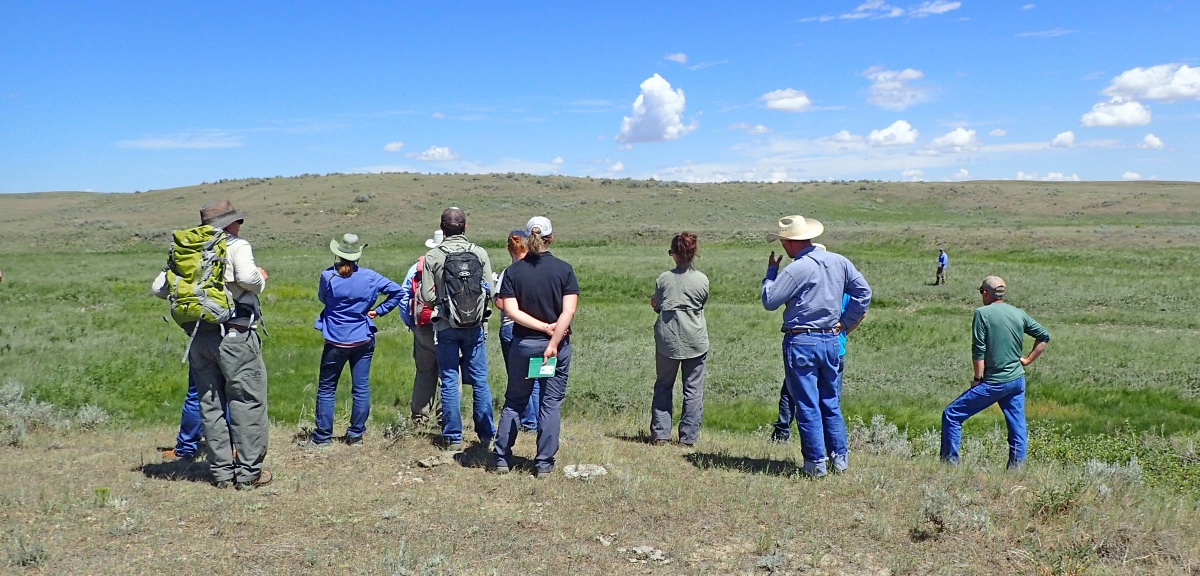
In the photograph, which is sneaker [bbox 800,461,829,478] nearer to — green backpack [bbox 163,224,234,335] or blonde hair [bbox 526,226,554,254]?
blonde hair [bbox 526,226,554,254]

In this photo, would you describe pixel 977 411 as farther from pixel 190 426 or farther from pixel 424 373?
pixel 190 426

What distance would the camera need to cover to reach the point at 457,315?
626cm

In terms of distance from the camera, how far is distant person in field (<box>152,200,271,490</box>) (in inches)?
219

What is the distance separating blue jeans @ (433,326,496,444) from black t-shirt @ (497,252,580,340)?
848 mm

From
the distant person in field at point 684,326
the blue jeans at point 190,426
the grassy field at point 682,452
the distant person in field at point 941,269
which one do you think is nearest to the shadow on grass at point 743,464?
the grassy field at point 682,452

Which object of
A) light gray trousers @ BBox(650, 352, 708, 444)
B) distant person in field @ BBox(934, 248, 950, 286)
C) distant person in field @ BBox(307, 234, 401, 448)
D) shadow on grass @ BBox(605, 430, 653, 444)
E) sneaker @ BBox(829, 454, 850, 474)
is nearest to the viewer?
sneaker @ BBox(829, 454, 850, 474)

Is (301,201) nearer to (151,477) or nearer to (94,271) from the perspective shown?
(94,271)

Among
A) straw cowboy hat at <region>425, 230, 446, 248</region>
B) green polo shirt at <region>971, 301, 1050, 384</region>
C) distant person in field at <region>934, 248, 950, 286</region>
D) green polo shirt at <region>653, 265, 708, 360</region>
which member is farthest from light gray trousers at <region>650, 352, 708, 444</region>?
distant person in field at <region>934, 248, 950, 286</region>

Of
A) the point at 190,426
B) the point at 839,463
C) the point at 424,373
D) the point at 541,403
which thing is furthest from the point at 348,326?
the point at 839,463

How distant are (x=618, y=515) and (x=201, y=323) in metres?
3.17

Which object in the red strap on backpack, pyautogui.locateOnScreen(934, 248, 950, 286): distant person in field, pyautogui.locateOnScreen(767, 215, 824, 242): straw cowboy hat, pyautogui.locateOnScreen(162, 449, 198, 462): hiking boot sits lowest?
pyautogui.locateOnScreen(162, 449, 198, 462): hiking boot

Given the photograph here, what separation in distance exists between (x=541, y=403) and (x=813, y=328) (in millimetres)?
2105

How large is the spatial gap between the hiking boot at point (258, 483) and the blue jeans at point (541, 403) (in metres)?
1.69

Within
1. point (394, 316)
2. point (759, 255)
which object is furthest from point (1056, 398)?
point (759, 255)
